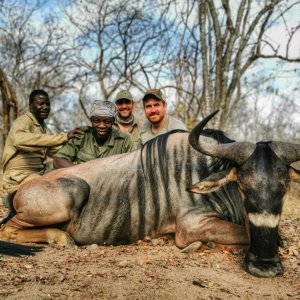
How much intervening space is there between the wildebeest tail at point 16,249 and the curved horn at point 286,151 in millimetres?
2507

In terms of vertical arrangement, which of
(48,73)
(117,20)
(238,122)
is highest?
(117,20)

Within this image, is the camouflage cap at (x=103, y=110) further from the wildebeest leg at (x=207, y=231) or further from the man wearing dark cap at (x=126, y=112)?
the wildebeest leg at (x=207, y=231)

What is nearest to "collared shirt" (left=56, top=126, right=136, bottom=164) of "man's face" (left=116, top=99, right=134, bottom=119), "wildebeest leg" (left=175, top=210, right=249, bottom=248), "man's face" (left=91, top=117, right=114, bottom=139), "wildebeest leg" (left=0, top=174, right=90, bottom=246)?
"man's face" (left=91, top=117, right=114, bottom=139)

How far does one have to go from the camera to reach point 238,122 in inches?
1479

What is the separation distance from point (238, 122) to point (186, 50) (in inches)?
914

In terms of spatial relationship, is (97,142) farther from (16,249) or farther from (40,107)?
(16,249)

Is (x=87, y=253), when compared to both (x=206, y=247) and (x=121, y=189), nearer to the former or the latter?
(x=121, y=189)

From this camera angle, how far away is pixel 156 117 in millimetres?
6773

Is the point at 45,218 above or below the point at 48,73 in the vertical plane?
below

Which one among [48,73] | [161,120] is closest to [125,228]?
[161,120]

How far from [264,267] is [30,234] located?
2585 millimetres

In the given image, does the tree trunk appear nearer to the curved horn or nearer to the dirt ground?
the dirt ground

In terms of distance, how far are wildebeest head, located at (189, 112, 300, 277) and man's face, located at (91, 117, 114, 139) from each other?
2.06m

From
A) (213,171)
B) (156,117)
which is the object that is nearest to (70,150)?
(156,117)
